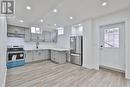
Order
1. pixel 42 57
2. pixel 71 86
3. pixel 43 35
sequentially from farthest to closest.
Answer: pixel 43 35
pixel 42 57
pixel 71 86

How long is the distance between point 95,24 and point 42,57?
3743 millimetres

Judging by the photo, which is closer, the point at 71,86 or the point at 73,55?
the point at 71,86

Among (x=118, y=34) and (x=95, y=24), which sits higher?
(x=95, y=24)

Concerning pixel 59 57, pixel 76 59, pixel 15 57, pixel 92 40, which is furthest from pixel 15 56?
pixel 92 40

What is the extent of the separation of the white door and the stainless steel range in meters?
4.03

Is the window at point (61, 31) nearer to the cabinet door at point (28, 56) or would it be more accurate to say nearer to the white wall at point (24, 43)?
the white wall at point (24, 43)

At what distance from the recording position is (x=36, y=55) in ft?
16.9

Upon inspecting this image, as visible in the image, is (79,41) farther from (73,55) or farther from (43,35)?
(43,35)

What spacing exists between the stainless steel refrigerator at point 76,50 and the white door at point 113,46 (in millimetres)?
1038

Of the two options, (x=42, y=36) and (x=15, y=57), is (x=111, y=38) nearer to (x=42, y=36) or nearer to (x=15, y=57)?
(x=42, y=36)

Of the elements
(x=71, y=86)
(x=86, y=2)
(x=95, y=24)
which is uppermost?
(x=86, y=2)

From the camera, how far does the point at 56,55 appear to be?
16.7 ft

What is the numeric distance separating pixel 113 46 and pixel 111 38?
370mm

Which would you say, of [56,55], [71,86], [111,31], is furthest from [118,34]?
[56,55]
